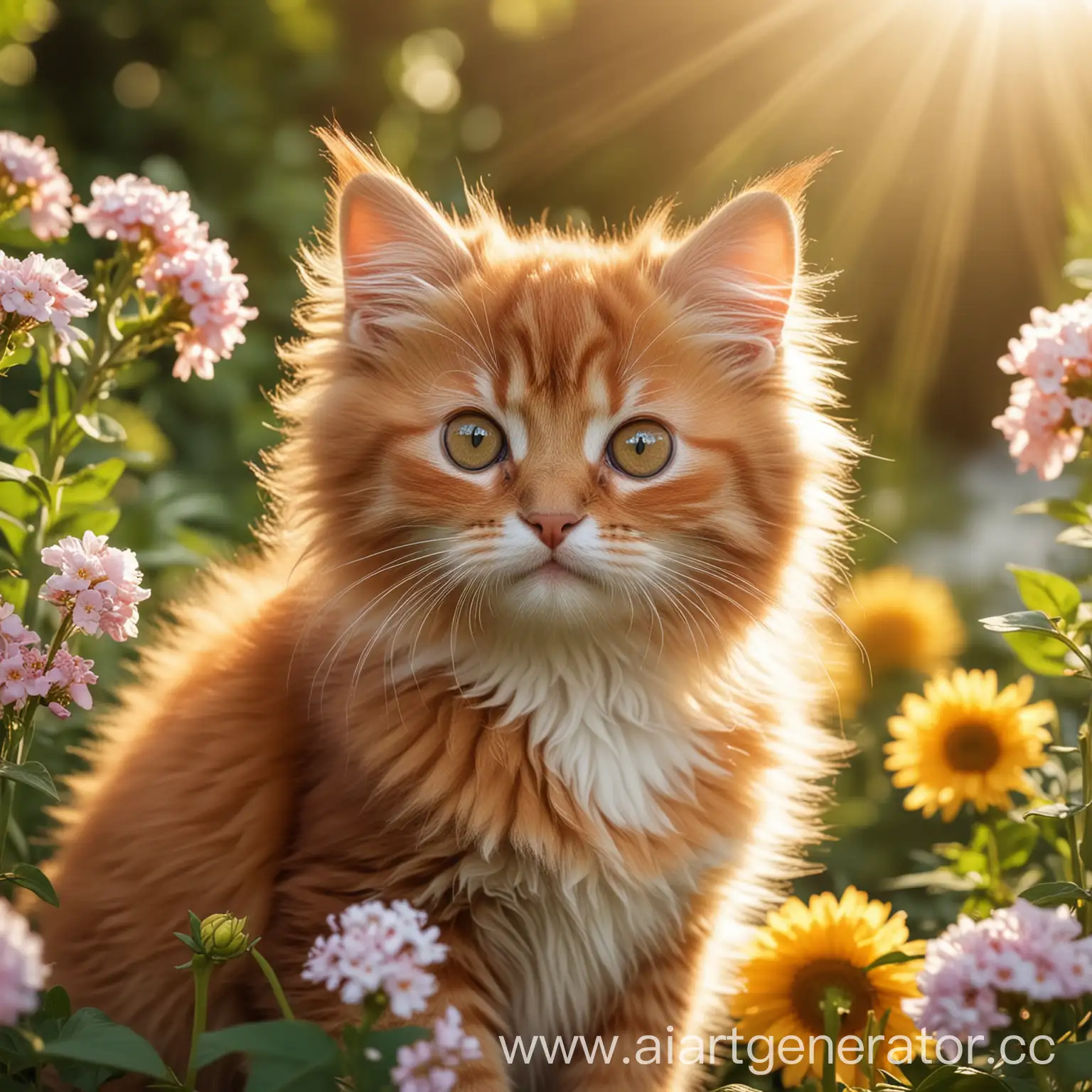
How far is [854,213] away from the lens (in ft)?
14.0

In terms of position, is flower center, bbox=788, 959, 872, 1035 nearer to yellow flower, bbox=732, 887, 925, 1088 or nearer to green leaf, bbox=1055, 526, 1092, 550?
yellow flower, bbox=732, 887, 925, 1088

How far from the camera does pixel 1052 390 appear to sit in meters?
1.46

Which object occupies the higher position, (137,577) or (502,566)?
(502,566)

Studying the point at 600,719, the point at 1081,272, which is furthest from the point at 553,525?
the point at 1081,272

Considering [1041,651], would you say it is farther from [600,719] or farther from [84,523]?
[84,523]

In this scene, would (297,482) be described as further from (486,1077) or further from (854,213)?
(854,213)

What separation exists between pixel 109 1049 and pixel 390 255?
1079 mm

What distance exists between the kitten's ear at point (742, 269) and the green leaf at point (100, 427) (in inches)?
30.7

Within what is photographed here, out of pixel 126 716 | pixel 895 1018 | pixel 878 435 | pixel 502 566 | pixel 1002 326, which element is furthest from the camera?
pixel 1002 326

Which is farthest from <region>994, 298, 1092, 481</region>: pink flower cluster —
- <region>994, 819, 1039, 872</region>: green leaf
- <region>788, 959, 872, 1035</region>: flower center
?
<region>788, 959, 872, 1035</region>: flower center

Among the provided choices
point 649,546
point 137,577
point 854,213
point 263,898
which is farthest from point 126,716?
point 854,213

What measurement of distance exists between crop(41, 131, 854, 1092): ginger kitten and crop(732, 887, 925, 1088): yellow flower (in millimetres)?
129

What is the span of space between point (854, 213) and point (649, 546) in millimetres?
3152

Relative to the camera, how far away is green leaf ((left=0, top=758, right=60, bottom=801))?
4.00ft
